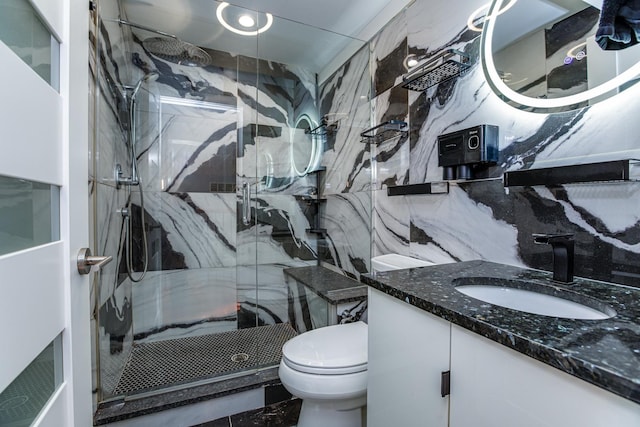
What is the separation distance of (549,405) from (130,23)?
115 inches

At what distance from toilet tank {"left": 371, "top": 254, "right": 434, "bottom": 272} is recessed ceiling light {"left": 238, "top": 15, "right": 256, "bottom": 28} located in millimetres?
1942

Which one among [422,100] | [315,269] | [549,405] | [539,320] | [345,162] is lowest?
[315,269]

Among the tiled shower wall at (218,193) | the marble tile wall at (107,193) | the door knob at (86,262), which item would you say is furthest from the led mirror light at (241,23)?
the door knob at (86,262)

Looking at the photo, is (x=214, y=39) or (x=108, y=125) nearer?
(x=108, y=125)

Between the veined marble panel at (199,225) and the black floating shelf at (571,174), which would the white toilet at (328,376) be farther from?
the veined marble panel at (199,225)

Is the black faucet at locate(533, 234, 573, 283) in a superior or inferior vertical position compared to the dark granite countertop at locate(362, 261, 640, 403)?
superior

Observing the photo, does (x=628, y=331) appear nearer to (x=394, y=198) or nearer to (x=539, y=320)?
(x=539, y=320)

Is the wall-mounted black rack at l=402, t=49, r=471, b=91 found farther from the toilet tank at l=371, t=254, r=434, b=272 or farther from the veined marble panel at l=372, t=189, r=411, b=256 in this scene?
the toilet tank at l=371, t=254, r=434, b=272

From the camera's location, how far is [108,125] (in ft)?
5.34

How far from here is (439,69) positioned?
4.41 feet

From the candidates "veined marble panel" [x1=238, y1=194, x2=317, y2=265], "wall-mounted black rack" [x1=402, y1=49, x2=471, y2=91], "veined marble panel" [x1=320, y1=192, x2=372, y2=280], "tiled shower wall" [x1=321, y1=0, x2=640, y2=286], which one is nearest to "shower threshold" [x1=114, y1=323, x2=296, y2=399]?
"veined marble panel" [x1=238, y1=194, x2=317, y2=265]

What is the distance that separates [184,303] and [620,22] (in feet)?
9.39

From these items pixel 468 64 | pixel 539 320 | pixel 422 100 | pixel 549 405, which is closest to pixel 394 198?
pixel 422 100

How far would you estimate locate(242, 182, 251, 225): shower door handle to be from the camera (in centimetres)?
245
